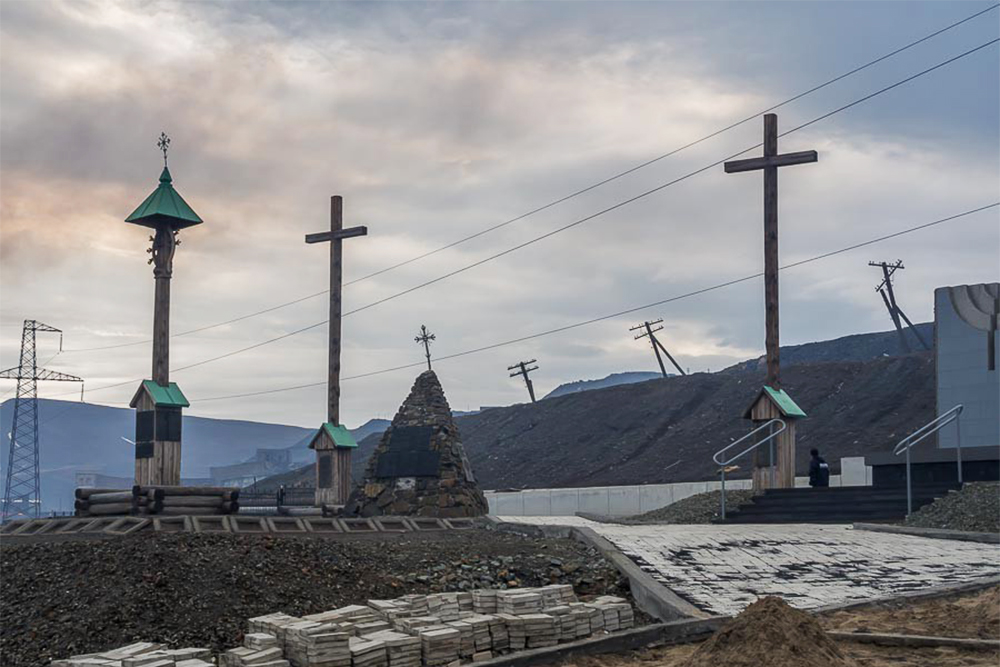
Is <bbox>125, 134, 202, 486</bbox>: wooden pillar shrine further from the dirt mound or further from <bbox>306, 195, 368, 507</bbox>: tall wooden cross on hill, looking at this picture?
the dirt mound

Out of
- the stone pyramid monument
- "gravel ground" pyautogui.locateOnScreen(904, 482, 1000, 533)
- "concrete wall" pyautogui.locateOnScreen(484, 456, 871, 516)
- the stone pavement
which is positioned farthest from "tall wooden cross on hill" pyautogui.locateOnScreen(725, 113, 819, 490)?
"concrete wall" pyautogui.locateOnScreen(484, 456, 871, 516)

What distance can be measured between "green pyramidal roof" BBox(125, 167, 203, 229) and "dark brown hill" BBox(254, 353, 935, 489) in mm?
30868

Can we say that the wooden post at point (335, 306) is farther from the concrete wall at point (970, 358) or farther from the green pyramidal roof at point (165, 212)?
the concrete wall at point (970, 358)

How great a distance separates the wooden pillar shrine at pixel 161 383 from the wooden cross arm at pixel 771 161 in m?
12.3

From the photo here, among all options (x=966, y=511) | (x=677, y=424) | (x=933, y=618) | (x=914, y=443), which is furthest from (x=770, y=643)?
(x=677, y=424)

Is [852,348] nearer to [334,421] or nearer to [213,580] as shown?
[334,421]

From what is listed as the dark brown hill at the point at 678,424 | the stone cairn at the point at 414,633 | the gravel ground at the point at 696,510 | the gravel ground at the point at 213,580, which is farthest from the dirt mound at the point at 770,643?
the dark brown hill at the point at 678,424

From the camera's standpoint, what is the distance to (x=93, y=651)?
40.1 ft

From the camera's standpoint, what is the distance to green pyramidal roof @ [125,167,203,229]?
2423cm

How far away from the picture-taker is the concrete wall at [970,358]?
2377 centimetres

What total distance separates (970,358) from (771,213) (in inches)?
212

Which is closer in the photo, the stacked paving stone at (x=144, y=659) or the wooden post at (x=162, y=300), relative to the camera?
Result: the stacked paving stone at (x=144, y=659)

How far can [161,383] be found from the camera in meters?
23.6

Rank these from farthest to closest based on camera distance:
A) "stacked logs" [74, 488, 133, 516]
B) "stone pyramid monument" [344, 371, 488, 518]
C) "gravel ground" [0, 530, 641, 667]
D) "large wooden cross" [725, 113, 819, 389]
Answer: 1. "large wooden cross" [725, 113, 819, 389]
2. "stone pyramid monument" [344, 371, 488, 518]
3. "stacked logs" [74, 488, 133, 516]
4. "gravel ground" [0, 530, 641, 667]
